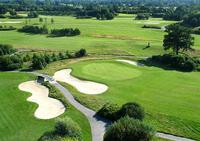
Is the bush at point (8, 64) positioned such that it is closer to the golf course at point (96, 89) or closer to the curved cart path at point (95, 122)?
the golf course at point (96, 89)

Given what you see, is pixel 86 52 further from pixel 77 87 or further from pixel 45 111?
pixel 45 111

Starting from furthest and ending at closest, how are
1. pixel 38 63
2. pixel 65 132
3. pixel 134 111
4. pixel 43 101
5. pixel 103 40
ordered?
pixel 103 40 → pixel 38 63 → pixel 43 101 → pixel 134 111 → pixel 65 132

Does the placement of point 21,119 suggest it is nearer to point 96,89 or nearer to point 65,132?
point 65,132

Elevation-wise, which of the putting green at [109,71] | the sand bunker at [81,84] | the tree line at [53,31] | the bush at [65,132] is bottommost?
the sand bunker at [81,84]

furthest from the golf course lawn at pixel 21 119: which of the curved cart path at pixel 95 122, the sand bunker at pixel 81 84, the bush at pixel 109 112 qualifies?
the sand bunker at pixel 81 84

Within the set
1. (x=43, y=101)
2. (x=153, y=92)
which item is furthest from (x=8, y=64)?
(x=153, y=92)

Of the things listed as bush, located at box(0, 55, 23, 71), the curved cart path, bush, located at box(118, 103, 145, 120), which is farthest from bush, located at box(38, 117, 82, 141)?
bush, located at box(0, 55, 23, 71)

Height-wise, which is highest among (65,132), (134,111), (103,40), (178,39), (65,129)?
(178,39)
